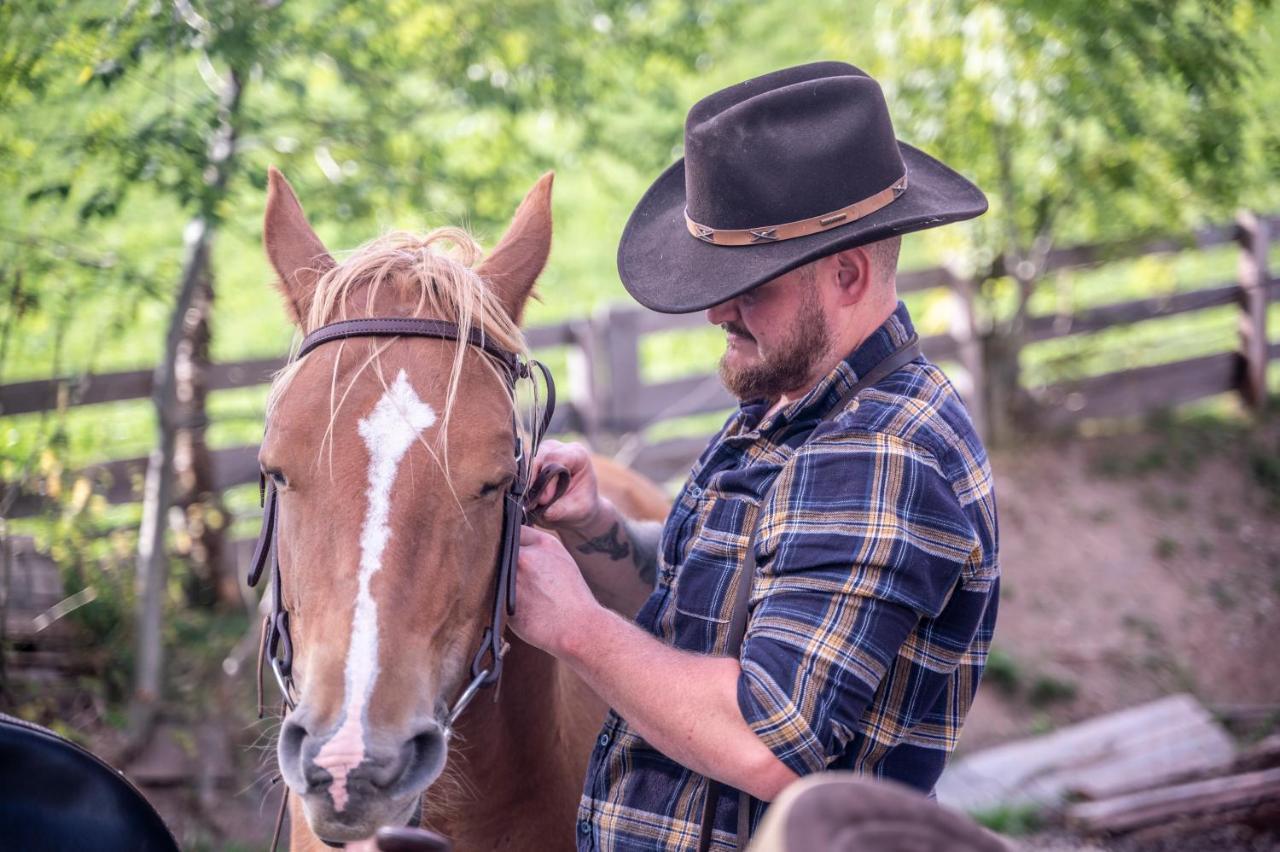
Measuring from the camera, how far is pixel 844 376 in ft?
6.42

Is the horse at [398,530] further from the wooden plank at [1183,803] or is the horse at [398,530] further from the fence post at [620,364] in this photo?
the fence post at [620,364]

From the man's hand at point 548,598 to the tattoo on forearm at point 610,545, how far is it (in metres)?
0.53

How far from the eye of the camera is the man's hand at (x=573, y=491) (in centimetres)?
236

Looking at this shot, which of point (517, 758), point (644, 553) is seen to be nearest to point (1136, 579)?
point (644, 553)

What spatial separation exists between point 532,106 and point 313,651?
3.92m

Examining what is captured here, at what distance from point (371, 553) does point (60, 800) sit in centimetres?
85

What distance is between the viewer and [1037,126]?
281 inches

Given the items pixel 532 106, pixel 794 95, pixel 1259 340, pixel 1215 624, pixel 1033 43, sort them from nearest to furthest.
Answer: pixel 794 95, pixel 532 106, pixel 1033 43, pixel 1215 624, pixel 1259 340

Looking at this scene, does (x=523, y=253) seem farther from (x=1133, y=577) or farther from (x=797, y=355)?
(x=1133, y=577)

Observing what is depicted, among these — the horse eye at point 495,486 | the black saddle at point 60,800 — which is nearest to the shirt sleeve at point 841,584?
the horse eye at point 495,486

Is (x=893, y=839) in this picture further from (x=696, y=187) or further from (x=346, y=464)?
(x=696, y=187)

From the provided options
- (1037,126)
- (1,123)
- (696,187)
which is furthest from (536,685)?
(1037,126)

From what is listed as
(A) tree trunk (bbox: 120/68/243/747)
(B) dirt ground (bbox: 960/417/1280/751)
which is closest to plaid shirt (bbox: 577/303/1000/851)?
(A) tree trunk (bbox: 120/68/243/747)

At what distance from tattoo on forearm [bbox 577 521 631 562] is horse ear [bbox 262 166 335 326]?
83 centimetres
